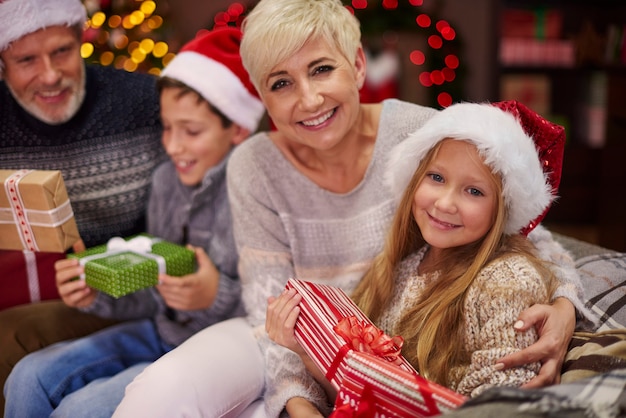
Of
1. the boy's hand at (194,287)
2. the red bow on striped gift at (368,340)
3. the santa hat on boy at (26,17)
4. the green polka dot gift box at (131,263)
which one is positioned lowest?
the boy's hand at (194,287)

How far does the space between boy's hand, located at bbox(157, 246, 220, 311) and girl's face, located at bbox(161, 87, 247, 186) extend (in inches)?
10.4

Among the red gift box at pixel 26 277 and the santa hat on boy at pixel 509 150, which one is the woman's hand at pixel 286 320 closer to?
the santa hat on boy at pixel 509 150

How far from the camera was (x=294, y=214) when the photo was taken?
71.0 inches

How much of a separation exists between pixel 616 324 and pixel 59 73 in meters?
1.63

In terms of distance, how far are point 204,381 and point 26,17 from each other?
42.9 inches

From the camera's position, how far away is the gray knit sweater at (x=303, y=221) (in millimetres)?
1756

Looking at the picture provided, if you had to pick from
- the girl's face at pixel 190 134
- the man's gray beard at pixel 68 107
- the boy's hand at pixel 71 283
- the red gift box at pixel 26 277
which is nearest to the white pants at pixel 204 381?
the boy's hand at pixel 71 283

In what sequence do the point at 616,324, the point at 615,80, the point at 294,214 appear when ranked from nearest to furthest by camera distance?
the point at 616,324 → the point at 294,214 → the point at 615,80

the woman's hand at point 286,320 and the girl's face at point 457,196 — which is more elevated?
the girl's face at point 457,196

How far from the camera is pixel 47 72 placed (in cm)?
185

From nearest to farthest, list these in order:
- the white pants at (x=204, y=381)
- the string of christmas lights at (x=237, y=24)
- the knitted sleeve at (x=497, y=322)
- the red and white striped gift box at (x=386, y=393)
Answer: the red and white striped gift box at (x=386, y=393)
the knitted sleeve at (x=497, y=322)
the white pants at (x=204, y=381)
the string of christmas lights at (x=237, y=24)

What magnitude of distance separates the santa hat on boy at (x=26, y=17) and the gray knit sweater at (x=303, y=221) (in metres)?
0.66

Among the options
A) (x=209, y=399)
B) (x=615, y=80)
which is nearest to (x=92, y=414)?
(x=209, y=399)

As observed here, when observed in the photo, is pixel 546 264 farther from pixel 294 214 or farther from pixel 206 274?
pixel 206 274
